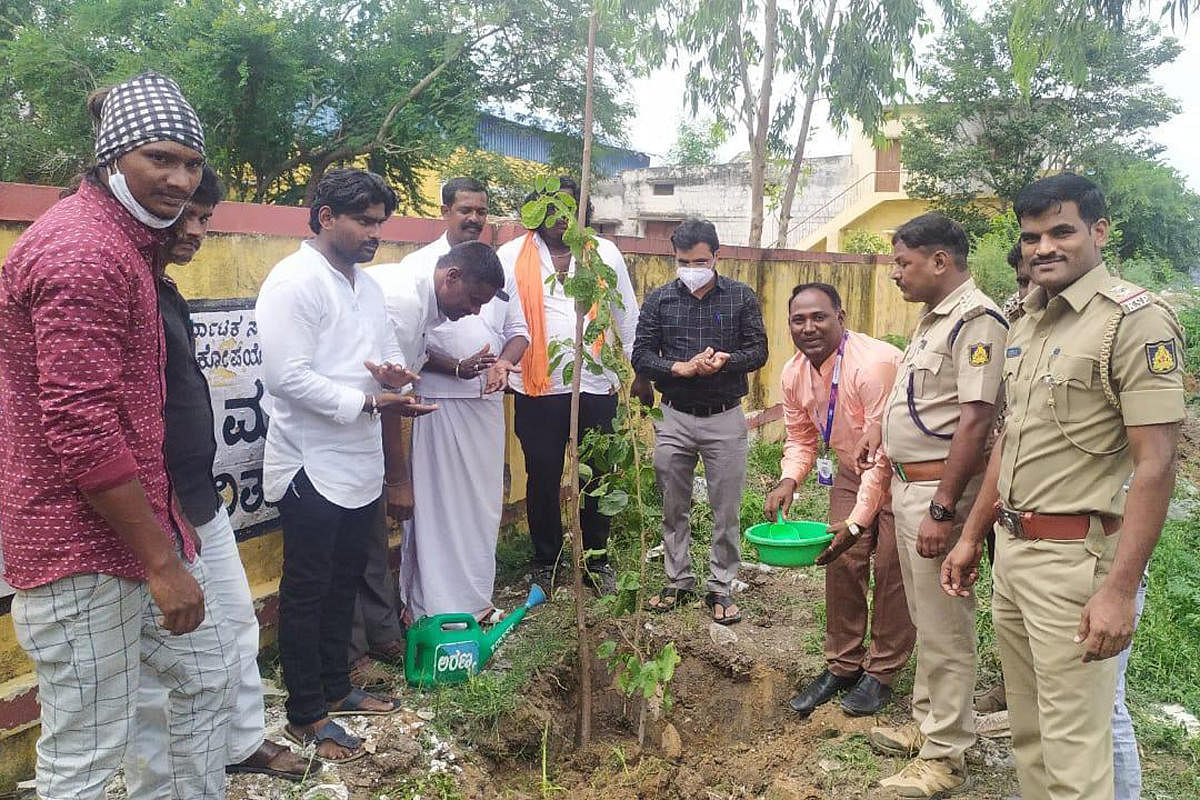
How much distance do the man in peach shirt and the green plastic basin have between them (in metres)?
0.08

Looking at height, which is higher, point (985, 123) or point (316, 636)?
point (985, 123)

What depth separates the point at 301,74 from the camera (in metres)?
13.7

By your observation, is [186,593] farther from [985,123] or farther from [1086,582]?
[985,123]

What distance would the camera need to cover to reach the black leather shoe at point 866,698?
3662 millimetres

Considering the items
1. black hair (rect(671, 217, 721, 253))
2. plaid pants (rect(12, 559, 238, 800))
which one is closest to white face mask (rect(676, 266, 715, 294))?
black hair (rect(671, 217, 721, 253))

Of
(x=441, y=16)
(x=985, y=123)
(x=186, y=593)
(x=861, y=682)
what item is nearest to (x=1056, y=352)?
(x=861, y=682)

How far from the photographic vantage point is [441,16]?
16.0m

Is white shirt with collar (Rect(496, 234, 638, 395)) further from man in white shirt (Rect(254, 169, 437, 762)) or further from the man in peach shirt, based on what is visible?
man in white shirt (Rect(254, 169, 437, 762))

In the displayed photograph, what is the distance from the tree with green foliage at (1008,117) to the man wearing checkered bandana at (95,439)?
22538mm

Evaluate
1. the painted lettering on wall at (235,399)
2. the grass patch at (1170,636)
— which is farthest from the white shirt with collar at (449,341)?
the grass patch at (1170,636)

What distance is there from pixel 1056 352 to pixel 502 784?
7.70ft

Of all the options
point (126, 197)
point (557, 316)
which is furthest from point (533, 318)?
point (126, 197)

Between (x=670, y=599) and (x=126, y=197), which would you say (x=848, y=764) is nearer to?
(x=670, y=599)

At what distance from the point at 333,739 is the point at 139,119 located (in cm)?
209
